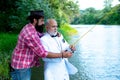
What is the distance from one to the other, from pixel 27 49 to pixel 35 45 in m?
0.19

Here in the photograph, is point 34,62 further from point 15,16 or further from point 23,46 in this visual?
point 15,16

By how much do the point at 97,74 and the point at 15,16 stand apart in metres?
12.1

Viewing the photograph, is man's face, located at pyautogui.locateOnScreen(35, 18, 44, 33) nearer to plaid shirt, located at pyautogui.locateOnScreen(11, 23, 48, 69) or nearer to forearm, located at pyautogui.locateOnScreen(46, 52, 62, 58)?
plaid shirt, located at pyautogui.locateOnScreen(11, 23, 48, 69)

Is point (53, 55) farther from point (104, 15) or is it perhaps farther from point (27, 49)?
point (104, 15)

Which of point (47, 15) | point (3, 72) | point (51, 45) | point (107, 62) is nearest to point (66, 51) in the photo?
point (51, 45)

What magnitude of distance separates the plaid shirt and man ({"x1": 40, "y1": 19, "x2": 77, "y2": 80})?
19 centimetres

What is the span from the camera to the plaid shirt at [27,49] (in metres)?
5.18

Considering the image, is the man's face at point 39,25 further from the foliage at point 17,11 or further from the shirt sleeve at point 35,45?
the foliage at point 17,11

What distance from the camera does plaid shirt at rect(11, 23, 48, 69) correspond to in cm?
518

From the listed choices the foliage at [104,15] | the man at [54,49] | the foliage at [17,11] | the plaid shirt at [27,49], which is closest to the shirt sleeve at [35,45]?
Answer: the plaid shirt at [27,49]

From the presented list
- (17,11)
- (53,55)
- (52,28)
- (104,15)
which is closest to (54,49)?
(53,55)

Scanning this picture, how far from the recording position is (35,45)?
17.0 ft

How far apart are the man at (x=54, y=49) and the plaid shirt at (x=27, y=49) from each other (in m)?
0.19

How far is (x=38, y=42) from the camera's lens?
17.0ft
